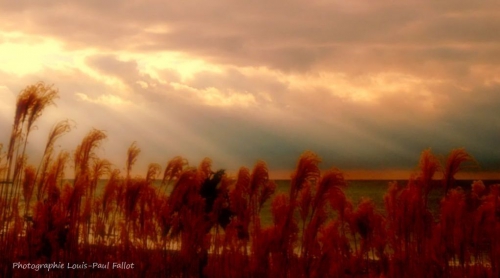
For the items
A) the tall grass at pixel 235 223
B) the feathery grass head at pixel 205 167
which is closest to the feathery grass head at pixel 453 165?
the tall grass at pixel 235 223

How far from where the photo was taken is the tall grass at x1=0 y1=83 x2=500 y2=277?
24.0 feet

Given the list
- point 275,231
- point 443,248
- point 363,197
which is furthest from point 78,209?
point 443,248

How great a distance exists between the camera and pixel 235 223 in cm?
766

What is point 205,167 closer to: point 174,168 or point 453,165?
point 174,168

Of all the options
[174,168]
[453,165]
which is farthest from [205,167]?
[453,165]

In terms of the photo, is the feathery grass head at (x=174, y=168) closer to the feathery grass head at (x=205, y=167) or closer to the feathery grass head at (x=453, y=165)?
the feathery grass head at (x=205, y=167)

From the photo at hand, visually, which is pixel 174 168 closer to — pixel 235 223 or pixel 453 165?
pixel 235 223

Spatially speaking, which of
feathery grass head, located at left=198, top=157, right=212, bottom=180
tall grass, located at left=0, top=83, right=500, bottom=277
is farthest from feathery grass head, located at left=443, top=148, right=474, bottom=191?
feathery grass head, located at left=198, top=157, right=212, bottom=180

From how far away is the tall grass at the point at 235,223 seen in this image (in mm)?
7309

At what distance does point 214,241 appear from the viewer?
788cm

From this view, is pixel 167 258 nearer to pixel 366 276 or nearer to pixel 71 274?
pixel 71 274

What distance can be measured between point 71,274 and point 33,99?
2.19 m

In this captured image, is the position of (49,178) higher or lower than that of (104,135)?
lower

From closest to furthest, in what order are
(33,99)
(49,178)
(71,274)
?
(33,99) → (71,274) → (49,178)
